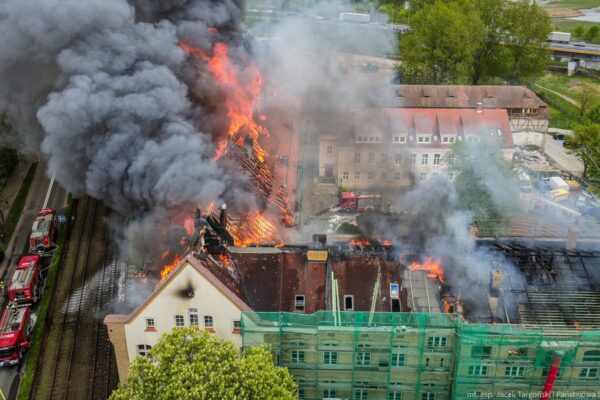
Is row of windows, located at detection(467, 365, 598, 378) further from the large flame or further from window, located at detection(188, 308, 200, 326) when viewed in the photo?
the large flame

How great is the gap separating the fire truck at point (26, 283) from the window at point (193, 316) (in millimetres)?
16816

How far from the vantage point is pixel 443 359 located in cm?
2831

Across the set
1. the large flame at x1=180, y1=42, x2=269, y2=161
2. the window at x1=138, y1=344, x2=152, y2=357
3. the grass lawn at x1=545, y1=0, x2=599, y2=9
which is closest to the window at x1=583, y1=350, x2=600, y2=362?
the window at x1=138, y1=344, x2=152, y2=357

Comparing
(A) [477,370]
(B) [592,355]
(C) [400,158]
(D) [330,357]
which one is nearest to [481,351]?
(A) [477,370]

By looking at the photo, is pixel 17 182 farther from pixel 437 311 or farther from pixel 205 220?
pixel 437 311

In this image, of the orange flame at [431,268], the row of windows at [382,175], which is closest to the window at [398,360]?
the orange flame at [431,268]

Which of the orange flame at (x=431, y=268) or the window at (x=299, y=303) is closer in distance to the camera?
the window at (x=299, y=303)

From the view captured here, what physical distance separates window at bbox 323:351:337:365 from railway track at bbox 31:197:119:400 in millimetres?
12785

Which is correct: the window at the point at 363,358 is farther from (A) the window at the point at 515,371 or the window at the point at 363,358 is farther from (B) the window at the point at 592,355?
(B) the window at the point at 592,355

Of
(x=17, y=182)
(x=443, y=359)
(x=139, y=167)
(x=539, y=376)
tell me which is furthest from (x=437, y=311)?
(x=17, y=182)

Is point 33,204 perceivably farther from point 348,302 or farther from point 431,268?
point 431,268

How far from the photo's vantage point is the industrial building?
27.3 meters

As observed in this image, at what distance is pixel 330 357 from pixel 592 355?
35.6ft

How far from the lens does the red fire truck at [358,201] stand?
52531 mm
